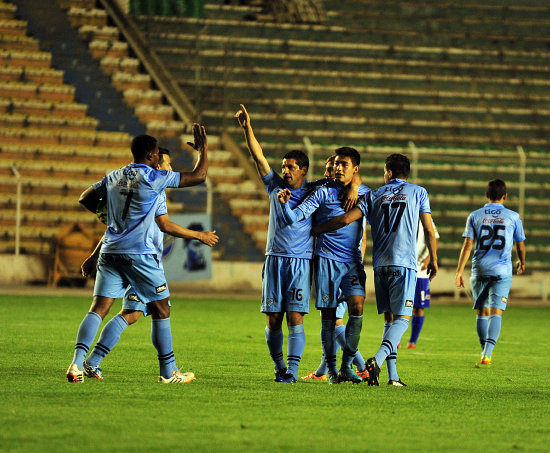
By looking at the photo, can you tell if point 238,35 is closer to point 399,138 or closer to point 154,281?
point 399,138

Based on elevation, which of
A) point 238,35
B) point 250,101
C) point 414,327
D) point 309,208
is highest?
point 238,35

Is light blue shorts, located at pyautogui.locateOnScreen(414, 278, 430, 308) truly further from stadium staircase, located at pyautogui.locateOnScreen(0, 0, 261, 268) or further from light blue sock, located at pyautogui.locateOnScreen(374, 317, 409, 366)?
stadium staircase, located at pyautogui.locateOnScreen(0, 0, 261, 268)

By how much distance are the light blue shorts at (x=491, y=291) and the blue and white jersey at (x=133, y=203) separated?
14.9 ft

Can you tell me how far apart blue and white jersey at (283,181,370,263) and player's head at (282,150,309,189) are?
18cm

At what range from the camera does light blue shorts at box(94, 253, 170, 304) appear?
325 inches

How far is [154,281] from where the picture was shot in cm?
829

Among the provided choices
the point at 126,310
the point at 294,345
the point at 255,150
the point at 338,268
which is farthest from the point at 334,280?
the point at 126,310

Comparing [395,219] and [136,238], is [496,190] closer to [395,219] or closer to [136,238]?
[395,219]

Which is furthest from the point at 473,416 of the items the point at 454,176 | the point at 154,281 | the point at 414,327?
the point at 454,176

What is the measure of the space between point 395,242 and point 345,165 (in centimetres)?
72

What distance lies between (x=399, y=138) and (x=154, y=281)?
60.9ft

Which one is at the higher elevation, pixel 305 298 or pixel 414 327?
pixel 305 298

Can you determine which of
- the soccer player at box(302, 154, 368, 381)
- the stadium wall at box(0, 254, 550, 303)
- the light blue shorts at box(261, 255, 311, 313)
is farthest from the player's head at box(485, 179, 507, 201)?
the stadium wall at box(0, 254, 550, 303)

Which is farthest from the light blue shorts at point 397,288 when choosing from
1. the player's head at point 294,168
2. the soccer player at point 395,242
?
the player's head at point 294,168
